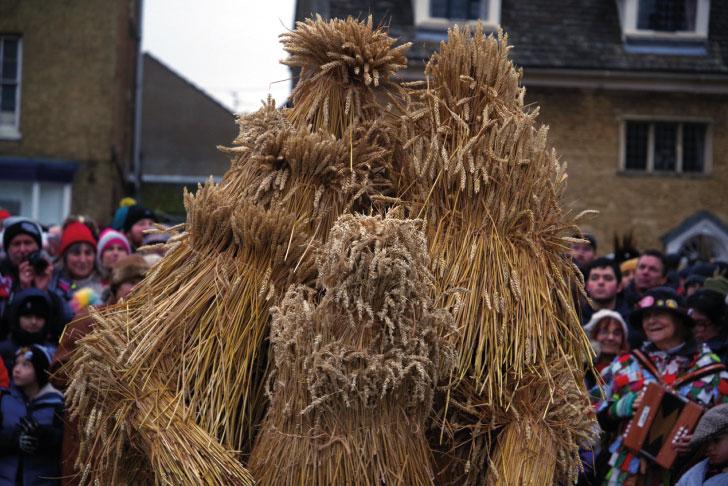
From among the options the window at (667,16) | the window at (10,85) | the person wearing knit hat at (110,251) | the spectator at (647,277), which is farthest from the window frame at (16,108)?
the spectator at (647,277)

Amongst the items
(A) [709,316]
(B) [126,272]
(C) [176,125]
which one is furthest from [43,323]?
(C) [176,125]

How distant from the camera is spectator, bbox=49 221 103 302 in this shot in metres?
6.36

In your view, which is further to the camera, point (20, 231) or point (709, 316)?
point (20, 231)

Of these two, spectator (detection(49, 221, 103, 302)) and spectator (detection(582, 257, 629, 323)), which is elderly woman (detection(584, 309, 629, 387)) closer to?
spectator (detection(582, 257, 629, 323))

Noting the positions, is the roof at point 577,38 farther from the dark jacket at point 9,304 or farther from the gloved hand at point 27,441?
the gloved hand at point 27,441

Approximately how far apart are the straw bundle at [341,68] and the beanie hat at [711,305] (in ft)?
9.71

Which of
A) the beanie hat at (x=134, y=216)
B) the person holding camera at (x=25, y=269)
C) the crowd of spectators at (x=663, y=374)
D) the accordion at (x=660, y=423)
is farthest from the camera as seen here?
the beanie hat at (x=134, y=216)

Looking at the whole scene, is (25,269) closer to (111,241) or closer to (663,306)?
(111,241)

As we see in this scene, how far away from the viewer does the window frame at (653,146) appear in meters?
16.1

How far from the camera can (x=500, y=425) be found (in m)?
3.03

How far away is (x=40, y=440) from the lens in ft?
15.9

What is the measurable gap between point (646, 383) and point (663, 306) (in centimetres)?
51

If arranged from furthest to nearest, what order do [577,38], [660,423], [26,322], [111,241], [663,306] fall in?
[577,38] → [111,241] → [26,322] → [663,306] → [660,423]

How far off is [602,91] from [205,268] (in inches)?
546
